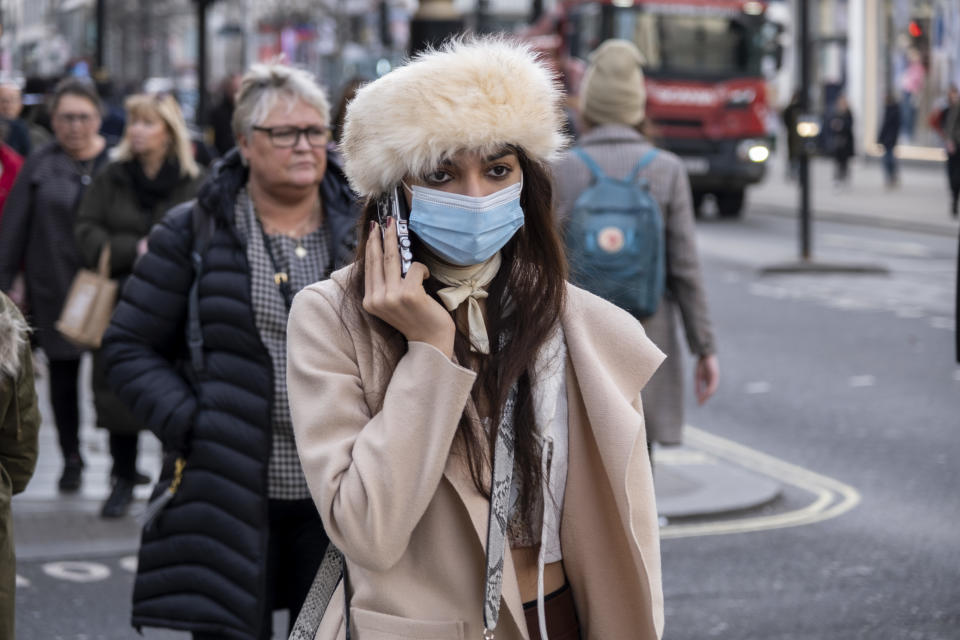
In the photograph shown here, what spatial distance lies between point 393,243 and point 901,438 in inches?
264

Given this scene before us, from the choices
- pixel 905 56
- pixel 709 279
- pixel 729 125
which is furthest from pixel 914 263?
pixel 905 56

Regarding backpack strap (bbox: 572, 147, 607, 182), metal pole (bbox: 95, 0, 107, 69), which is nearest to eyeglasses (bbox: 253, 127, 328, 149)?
backpack strap (bbox: 572, 147, 607, 182)

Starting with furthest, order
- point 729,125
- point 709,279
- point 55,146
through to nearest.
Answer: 1. point 729,125
2. point 709,279
3. point 55,146

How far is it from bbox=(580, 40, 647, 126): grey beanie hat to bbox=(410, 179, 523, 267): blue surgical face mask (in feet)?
11.7

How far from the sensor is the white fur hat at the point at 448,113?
2504 millimetres

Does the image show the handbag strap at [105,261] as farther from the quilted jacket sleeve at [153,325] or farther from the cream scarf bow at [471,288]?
the cream scarf bow at [471,288]

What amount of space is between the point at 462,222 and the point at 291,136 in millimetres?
1780

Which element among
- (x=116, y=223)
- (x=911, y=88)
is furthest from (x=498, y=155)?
(x=911, y=88)

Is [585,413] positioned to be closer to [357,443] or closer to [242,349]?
[357,443]

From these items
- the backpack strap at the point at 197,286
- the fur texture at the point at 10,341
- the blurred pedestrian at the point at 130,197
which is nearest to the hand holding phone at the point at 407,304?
the fur texture at the point at 10,341

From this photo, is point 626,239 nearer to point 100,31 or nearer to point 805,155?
point 805,155

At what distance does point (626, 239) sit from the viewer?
5.80m

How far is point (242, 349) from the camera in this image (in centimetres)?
397

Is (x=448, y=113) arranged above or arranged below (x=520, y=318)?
above
